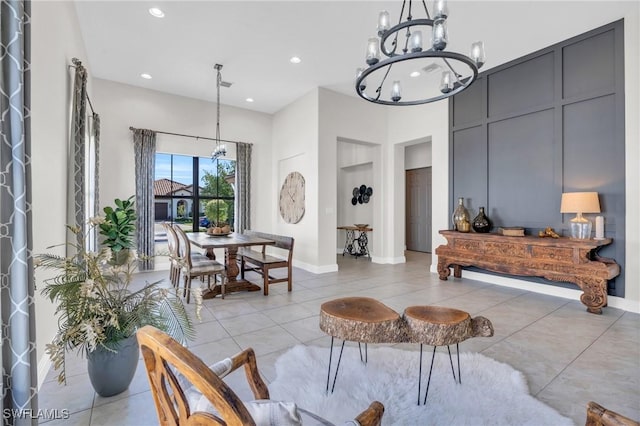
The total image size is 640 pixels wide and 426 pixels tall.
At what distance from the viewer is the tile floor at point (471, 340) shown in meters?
1.84

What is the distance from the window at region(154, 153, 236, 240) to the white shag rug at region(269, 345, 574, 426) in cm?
474

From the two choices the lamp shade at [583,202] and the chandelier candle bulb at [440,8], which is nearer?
the chandelier candle bulb at [440,8]

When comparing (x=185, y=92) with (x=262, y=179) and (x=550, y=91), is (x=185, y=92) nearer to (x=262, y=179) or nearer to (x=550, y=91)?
(x=262, y=179)

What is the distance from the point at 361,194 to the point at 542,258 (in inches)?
182

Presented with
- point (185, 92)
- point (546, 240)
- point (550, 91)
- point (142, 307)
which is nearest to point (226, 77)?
point (185, 92)

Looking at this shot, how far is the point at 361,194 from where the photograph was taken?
8.01 m

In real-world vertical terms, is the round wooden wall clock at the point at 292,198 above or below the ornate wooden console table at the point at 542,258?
above

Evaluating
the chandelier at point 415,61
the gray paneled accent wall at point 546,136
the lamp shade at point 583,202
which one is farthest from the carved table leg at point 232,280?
the lamp shade at point 583,202

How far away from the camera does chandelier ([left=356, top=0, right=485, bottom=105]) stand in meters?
2.18

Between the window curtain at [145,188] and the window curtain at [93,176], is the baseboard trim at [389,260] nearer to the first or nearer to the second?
the window curtain at [145,188]

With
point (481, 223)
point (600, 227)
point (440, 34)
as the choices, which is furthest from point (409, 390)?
point (481, 223)

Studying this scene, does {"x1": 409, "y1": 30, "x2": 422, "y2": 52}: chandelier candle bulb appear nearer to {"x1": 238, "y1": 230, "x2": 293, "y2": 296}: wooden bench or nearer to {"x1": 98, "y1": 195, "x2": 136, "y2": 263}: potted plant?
{"x1": 238, "y1": 230, "x2": 293, "y2": 296}: wooden bench

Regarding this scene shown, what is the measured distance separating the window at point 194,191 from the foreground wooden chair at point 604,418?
6.22 m

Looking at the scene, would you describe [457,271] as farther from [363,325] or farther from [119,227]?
[119,227]
